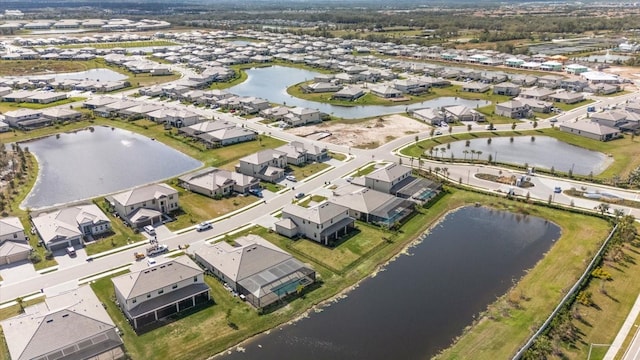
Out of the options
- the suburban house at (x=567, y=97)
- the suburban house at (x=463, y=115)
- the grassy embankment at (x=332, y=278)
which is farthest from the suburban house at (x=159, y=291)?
the suburban house at (x=567, y=97)

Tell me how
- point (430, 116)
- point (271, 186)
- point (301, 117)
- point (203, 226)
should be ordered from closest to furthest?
point (203, 226) → point (271, 186) → point (301, 117) → point (430, 116)

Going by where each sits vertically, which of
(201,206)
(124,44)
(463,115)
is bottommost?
(201,206)

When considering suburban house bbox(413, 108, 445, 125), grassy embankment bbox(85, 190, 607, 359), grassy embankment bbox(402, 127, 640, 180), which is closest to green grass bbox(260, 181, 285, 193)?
grassy embankment bbox(85, 190, 607, 359)

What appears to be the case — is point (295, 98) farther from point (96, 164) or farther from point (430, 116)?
point (96, 164)

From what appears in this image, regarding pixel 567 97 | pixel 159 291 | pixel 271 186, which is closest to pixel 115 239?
pixel 159 291

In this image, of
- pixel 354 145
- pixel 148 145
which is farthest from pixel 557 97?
pixel 148 145

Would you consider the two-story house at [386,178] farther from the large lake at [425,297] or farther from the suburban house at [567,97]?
the suburban house at [567,97]

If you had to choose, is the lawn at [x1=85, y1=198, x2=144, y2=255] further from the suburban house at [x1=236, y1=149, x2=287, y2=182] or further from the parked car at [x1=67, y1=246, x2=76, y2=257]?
the suburban house at [x1=236, y1=149, x2=287, y2=182]

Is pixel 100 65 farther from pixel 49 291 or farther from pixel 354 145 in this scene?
pixel 49 291
